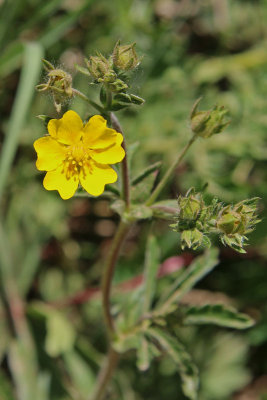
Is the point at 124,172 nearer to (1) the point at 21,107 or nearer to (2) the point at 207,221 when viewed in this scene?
(2) the point at 207,221

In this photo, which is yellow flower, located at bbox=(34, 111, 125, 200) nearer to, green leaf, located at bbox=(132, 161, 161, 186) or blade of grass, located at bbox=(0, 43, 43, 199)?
green leaf, located at bbox=(132, 161, 161, 186)

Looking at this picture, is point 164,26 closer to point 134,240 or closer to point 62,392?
point 134,240

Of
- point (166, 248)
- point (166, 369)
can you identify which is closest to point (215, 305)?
point (166, 248)

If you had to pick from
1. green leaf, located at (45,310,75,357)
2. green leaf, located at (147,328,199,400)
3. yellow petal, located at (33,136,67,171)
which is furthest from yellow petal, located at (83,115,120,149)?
green leaf, located at (45,310,75,357)

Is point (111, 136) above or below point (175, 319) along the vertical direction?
above

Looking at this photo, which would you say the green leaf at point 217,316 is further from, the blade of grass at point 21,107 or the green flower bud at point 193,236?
the blade of grass at point 21,107

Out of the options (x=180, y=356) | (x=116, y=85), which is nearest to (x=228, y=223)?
(x=116, y=85)

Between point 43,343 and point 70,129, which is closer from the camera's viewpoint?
point 70,129
